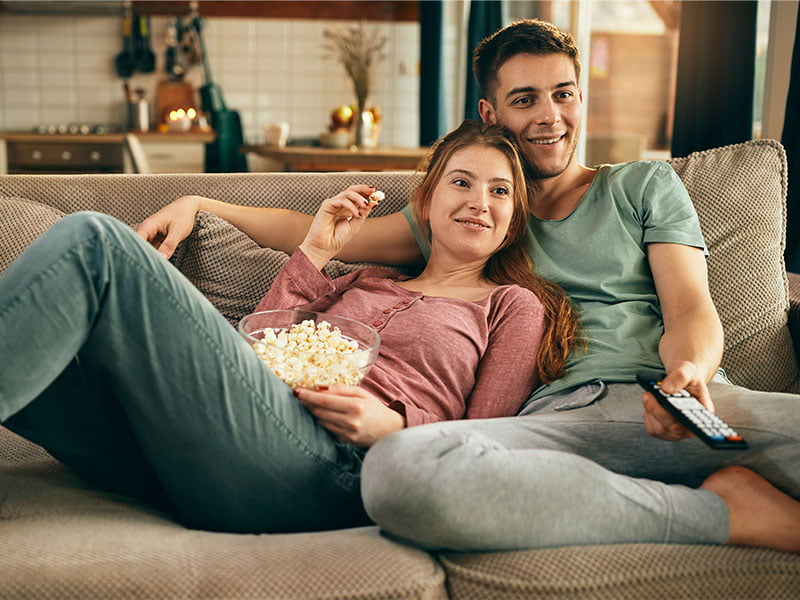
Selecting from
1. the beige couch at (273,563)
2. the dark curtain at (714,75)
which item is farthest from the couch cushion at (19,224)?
the dark curtain at (714,75)

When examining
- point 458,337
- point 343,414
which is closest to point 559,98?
point 458,337

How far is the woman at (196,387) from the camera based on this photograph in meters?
1.08

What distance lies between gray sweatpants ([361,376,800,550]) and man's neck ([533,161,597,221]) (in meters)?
0.60

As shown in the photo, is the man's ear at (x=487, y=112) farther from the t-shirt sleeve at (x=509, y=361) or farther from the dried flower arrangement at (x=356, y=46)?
the dried flower arrangement at (x=356, y=46)

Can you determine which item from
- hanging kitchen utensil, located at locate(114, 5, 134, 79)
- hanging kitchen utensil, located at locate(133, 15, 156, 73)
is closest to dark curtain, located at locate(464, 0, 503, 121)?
hanging kitchen utensil, located at locate(133, 15, 156, 73)

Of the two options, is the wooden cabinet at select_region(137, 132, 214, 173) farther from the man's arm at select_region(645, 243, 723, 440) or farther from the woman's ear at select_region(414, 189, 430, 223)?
the man's arm at select_region(645, 243, 723, 440)

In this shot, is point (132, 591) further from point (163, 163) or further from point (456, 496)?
point (163, 163)

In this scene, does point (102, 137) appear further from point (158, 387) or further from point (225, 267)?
point (158, 387)

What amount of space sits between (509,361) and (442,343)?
0.40 ft

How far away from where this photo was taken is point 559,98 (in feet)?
5.71

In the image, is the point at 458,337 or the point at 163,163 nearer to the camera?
the point at 458,337

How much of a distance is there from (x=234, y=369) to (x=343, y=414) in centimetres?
18

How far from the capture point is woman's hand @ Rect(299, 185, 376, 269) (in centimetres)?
158

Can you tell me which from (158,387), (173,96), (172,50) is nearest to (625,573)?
(158,387)
